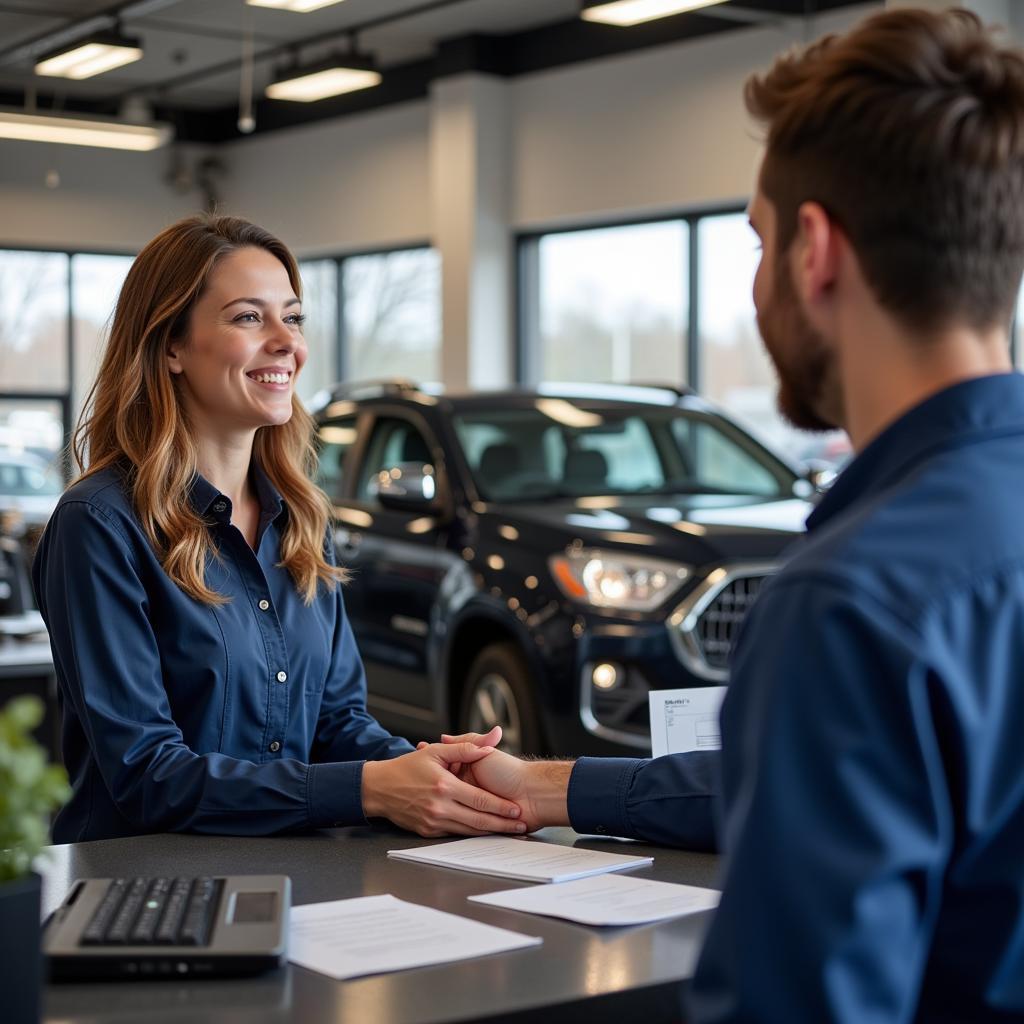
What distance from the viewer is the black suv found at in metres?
5.06

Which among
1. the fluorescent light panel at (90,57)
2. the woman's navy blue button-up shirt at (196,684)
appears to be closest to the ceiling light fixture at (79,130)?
the fluorescent light panel at (90,57)

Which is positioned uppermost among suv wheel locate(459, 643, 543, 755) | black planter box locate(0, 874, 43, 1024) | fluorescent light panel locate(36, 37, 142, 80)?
fluorescent light panel locate(36, 37, 142, 80)

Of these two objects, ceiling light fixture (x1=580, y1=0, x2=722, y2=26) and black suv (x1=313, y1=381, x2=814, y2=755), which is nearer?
black suv (x1=313, y1=381, x2=814, y2=755)

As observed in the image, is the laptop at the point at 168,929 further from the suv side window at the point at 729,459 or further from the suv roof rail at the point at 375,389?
the suv roof rail at the point at 375,389

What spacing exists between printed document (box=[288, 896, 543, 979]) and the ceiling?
795 centimetres

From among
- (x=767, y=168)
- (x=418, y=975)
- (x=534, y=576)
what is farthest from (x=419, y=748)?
(x=534, y=576)

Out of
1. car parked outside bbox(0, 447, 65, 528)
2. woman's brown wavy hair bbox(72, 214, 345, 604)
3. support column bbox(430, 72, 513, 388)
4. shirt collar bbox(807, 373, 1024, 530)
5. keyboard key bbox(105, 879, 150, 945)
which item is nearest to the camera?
shirt collar bbox(807, 373, 1024, 530)

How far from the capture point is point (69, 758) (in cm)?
246

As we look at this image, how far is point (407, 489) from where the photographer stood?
5742 millimetres

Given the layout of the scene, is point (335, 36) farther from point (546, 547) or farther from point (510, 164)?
point (546, 547)

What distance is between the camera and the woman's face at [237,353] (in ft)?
8.98

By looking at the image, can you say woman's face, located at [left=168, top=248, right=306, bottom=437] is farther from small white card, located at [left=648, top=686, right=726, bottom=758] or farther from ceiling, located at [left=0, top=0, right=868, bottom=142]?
ceiling, located at [left=0, top=0, right=868, bottom=142]

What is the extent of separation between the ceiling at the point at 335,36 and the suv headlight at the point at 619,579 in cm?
481

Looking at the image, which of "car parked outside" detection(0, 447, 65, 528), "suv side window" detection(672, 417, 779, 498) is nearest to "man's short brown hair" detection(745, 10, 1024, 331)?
"suv side window" detection(672, 417, 779, 498)
